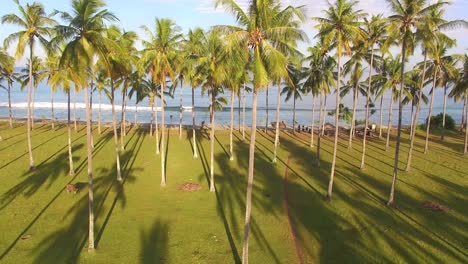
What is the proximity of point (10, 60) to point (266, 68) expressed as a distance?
46.0 m

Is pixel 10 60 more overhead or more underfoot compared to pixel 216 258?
more overhead

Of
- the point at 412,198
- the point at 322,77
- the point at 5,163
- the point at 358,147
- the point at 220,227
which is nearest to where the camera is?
the point at 220,227

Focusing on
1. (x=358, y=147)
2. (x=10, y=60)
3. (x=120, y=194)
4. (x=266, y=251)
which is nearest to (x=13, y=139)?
(x=10, y=60)

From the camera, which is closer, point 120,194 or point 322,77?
point 120,194

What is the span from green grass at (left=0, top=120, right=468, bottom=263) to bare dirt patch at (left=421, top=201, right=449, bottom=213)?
509 millimetres

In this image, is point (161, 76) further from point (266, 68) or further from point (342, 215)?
point (342, 215)

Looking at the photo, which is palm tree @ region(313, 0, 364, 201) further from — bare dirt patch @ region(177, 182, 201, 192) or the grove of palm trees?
bare dirt patch @ region(177, 182, 201, 192)

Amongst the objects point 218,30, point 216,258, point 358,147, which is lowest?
point 216,258

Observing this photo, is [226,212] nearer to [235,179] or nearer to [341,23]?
[235,179]

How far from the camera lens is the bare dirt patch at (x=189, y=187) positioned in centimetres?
2846

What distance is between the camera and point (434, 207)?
80.8ft

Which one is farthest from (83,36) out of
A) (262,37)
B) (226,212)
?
(226,212)

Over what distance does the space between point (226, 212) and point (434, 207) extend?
47.8 ft

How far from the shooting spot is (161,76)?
27.5m
